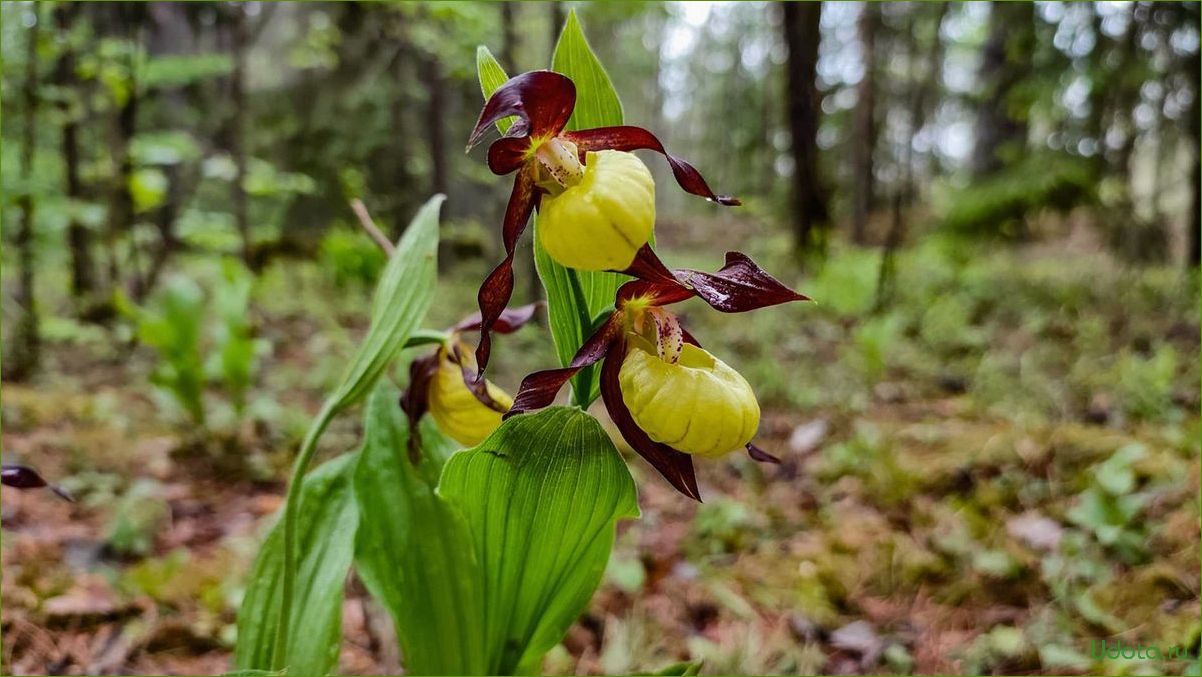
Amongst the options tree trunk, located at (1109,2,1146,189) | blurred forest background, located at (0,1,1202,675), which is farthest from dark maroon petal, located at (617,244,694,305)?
tree trunk, located at (1109,2,1146,189)

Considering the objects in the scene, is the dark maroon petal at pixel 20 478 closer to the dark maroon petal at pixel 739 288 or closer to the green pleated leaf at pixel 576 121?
the green pleated leaf at pixel 576 121

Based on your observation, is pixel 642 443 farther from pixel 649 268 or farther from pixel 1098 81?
pixel 1098 81

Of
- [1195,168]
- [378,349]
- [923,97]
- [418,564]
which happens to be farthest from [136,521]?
[923,97]

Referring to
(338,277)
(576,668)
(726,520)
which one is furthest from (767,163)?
(576,668)

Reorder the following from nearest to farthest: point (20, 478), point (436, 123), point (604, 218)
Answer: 1. point (604, 218)
2. point (20, 478)
3. point (436, 123)

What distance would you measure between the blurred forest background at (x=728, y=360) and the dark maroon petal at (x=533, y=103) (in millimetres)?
1113

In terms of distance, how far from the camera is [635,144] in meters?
0.76

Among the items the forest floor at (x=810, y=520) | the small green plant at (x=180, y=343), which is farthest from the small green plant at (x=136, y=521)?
the small green plant at (x=180, y=343)

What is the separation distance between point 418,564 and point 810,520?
54.2 inches

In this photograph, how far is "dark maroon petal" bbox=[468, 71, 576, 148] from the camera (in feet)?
2.19

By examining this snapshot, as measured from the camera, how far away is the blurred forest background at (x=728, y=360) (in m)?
1.54

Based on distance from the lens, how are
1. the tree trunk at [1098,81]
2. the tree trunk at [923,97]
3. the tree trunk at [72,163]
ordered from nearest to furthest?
the tree trunk at [72,163] < the tree trunk at [1098,81] < the tree trunk at [923,97]

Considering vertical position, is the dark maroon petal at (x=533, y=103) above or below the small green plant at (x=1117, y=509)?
above

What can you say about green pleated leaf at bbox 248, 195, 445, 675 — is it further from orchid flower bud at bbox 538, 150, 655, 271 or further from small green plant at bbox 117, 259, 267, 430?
small green plant at bbox 117, 259, 267, 430
